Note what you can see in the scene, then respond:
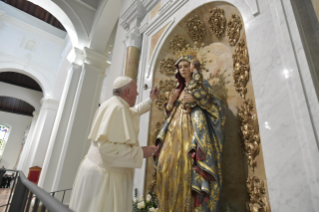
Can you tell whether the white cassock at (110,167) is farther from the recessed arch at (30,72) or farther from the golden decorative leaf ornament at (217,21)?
the recessed arch at (30,72)

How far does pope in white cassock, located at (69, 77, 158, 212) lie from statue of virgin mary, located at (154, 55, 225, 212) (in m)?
0.45

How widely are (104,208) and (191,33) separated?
8.75 feet

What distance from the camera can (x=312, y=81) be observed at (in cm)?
129

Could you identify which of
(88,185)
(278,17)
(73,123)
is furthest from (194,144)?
(73,123)

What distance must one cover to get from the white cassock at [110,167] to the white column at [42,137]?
898 centimetres

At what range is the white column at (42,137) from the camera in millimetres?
8953

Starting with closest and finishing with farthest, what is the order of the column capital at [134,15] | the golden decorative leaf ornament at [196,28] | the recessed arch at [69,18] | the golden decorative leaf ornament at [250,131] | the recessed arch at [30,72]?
the golden decorative leaf ornament at [250,131], the golden decorative leaf ornament at [196,28], the column capital at [134,15], the recessed arch at [69,18], the recessed arch at [30,72]

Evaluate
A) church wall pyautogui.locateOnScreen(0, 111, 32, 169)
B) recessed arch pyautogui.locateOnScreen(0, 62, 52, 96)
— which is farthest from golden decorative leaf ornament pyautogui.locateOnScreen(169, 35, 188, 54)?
church wall pyautogui.locateOnScreen(0, 111, 32, 169)

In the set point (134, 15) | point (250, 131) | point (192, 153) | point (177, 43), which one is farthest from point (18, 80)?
point (250, 131)

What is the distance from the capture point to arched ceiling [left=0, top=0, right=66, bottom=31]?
30.6 feet

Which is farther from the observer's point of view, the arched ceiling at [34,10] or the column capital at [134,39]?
the arched ceiling at [34,10]

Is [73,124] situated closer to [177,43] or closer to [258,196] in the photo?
[177,43]

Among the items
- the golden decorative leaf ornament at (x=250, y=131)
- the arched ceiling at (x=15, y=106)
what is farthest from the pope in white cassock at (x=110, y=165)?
the arched ceiling at (x=15, y=106)

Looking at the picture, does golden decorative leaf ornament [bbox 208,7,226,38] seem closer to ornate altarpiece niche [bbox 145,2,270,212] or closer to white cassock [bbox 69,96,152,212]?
ornate altarpiece niche [bbox 145,2,270,212]
